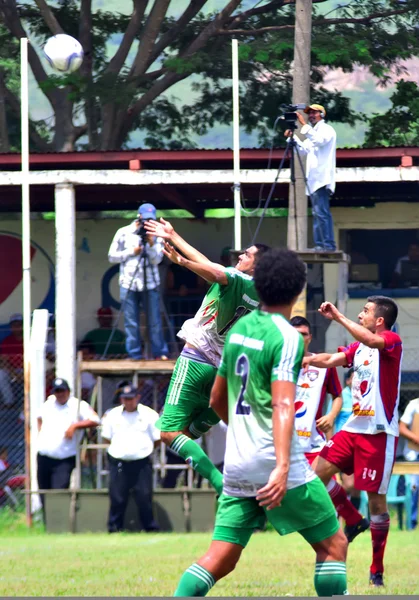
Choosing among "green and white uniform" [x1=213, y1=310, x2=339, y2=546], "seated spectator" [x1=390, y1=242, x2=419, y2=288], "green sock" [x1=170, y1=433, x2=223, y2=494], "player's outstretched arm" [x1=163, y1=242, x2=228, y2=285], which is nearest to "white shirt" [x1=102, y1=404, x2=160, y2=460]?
"green sock" [x1=170, y1=433, x2=223, y2=494]

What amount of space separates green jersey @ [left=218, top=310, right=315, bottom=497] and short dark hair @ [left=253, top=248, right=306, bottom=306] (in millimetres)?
103

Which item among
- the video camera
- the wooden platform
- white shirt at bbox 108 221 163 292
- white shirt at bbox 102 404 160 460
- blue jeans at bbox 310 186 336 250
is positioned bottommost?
white shirt at bbox 102 404 160 460

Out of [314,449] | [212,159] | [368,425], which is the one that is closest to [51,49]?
[212,159]

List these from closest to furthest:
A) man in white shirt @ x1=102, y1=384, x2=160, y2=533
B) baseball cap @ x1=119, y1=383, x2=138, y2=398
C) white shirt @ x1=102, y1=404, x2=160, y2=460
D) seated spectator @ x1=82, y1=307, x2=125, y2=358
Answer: man in white shirt @ x1=102, y1=384, x2=160, y2=533 → white shirt @ x1=102, y1=404, x2=160, y2=460 → baseball cap @ x1=119, y1=383, x2=138, y2=398 → seated spectator @ x1=82, y1=307, x2=125, y2=358

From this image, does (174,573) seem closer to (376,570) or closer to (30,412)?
(376,570)

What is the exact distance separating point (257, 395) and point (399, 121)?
1785cm

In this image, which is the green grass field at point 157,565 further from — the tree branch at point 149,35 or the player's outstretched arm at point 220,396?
the tree branch at point 149,35

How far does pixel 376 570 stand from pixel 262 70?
1560 cm

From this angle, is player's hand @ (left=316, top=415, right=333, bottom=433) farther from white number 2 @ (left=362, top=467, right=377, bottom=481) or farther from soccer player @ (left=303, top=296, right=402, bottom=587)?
white number 2 @ (left=362, top=467, right=377, bottom=481)

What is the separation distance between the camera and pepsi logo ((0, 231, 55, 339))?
867 inches

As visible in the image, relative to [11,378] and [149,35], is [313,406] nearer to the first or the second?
[11,378]

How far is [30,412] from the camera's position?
52.8ft

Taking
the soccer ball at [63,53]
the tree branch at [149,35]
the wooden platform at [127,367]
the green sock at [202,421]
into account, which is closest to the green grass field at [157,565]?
the green sock at [202,421]

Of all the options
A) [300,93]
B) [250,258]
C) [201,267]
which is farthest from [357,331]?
[300,93]
